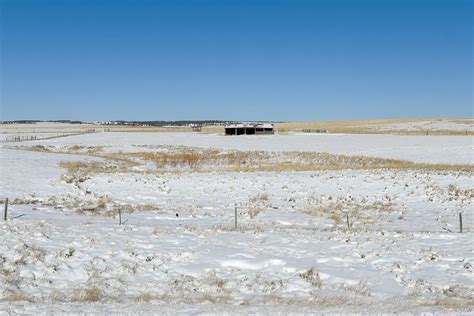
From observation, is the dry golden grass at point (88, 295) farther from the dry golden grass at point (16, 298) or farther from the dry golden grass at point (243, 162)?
the dry golden grass at point (243, 162)

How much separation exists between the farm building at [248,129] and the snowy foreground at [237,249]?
77.6 meters

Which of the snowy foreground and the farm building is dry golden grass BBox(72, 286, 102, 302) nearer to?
the snowy foreground

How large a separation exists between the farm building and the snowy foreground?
77554mm

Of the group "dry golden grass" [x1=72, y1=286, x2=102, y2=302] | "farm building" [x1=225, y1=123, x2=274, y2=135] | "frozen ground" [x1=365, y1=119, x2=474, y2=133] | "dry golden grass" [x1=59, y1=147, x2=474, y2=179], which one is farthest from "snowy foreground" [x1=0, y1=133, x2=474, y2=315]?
"frozen ground" [x1=365, y1=119, x2=474, y2=133]

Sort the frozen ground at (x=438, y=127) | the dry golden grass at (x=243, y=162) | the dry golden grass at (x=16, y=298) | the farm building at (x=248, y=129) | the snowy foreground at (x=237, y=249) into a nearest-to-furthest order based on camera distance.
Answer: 1. the dry golden grass at (x=16, y=298)
2. the snowy foreground at (x=237, y=249)
3. the dry golden grass at (x=243, y=162)
4. the farm building at (x=248, y=129)
5. the frozen ground at (x=438, y=127)

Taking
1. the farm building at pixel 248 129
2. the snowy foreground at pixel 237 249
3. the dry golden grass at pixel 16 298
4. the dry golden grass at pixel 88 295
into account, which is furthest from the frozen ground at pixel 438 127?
the dry golden grass at pixel 16 298

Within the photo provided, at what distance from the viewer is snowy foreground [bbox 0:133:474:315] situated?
998 centimetres

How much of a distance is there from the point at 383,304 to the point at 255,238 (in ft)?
20.8

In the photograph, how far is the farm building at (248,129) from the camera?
347 ft

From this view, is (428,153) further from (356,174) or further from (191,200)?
(191,200)

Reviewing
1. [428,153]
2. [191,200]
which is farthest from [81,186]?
[428,153]

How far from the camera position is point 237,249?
45.6 ft

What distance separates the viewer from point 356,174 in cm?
3275

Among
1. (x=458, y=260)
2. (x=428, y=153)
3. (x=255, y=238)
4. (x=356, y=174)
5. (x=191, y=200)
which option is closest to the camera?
(x=458, y=260)
